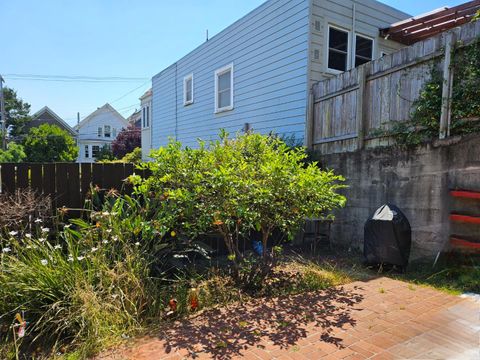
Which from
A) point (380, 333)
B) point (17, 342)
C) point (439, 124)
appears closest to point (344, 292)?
point (380, 333)

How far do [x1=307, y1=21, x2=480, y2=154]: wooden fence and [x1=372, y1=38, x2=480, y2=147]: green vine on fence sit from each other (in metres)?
0.08

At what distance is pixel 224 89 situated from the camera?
10.5 m

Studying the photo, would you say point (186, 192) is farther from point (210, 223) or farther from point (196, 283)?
point (196, 283)

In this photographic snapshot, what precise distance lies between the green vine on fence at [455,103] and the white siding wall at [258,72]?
9.25 ft

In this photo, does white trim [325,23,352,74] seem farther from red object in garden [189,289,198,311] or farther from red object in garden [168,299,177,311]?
red object in garden [168,299,177,311]

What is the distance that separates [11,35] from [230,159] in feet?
35.4

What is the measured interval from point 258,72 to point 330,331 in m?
7.34

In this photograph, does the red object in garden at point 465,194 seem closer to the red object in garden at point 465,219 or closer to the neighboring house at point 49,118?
the red object in garden at point 465,219

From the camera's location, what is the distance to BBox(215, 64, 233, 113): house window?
10.1 meters

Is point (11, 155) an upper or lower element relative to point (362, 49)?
lower

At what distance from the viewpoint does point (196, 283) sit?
380cm

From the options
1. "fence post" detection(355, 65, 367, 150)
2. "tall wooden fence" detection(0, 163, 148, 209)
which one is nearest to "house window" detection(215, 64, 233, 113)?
"fence post" detection(355, 65, 367, 150)

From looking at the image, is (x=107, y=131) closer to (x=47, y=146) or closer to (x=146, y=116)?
(x=47, y=146)

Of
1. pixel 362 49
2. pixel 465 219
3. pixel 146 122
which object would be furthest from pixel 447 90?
pixel 146 122
